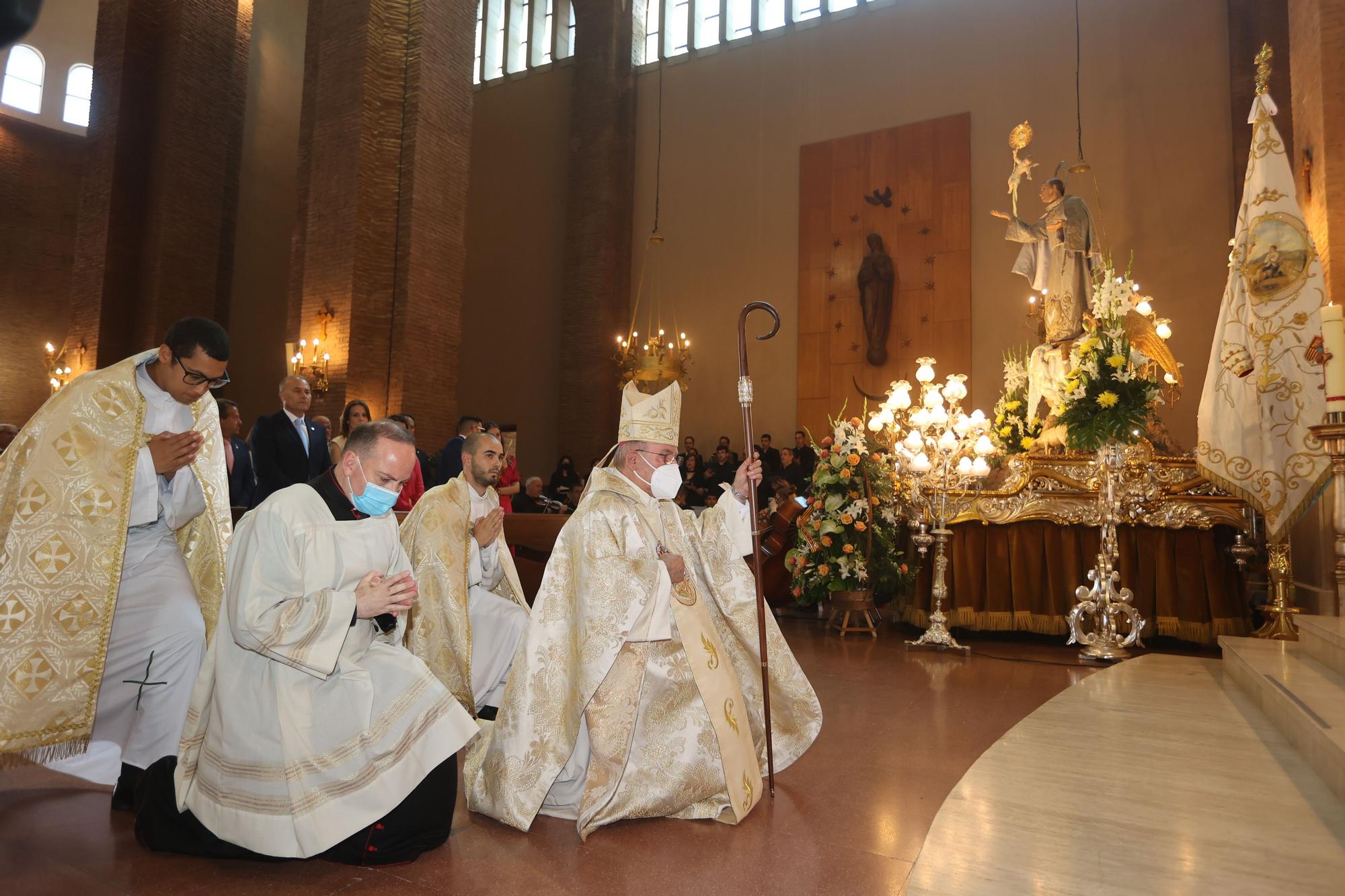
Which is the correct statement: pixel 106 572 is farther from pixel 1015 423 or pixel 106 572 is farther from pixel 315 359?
pixel 315 359

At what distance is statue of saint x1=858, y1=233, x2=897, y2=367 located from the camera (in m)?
15.2

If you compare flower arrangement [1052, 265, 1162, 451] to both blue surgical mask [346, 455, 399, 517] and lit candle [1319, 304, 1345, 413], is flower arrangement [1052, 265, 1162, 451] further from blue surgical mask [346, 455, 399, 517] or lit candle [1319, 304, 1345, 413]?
blue surgical mask [346, 455, 399, 517]

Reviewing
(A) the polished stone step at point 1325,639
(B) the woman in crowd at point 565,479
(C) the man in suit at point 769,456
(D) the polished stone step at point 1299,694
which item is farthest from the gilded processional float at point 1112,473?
(B) the woman in crowd at point 565,479

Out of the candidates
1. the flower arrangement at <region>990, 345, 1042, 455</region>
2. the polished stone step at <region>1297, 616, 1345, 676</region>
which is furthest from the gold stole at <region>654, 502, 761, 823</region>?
the flower arrangement at <region>990, 345, 1042, 455</region>

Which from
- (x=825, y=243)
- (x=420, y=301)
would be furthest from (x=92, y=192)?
(x=825, y=243)

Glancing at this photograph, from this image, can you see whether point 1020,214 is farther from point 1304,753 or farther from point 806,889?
point 806,889

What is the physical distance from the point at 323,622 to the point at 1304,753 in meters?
3.98

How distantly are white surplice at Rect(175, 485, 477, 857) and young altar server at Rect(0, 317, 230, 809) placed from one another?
742 millimetres

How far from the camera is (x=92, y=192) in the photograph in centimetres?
1622

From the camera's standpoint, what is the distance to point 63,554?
3.46 metres

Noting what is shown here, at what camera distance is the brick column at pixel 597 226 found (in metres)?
17.3

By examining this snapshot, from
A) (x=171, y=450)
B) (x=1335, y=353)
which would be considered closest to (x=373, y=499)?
(x=171, y=450)

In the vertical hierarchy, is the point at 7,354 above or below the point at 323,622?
above

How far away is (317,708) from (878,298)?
44.7ft
